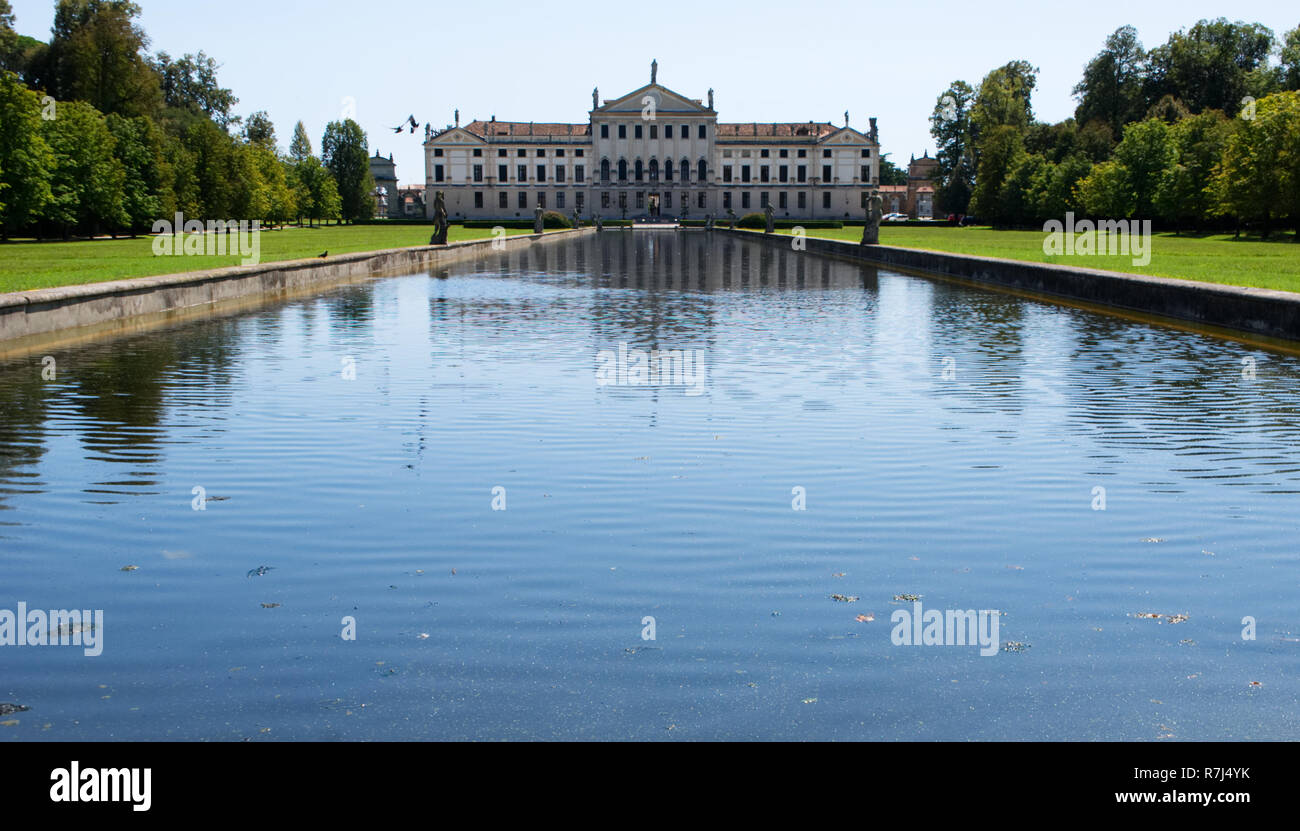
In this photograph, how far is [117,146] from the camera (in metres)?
68.4

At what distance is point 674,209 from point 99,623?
495 ft

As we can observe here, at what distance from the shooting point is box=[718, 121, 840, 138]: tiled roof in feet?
512

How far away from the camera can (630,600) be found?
5.21 meters

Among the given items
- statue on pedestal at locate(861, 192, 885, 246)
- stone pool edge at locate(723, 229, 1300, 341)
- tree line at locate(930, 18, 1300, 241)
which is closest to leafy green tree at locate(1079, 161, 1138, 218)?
tree line at locate(930, 18, 1300, 241)

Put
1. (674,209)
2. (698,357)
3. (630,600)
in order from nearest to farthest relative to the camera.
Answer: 1. (630,600)
2. (698,357)
3. (674,209)

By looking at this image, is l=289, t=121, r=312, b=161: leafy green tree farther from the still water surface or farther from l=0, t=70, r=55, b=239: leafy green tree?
the still water surface

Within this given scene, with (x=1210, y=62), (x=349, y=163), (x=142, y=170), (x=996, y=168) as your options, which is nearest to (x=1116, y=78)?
(x=1210, y=62)

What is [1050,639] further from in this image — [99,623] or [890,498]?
[99,623]

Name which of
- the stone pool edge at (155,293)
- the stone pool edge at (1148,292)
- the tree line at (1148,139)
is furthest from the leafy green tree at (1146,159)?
the stone pool edge at (155,293)

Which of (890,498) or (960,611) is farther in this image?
(890,498)
